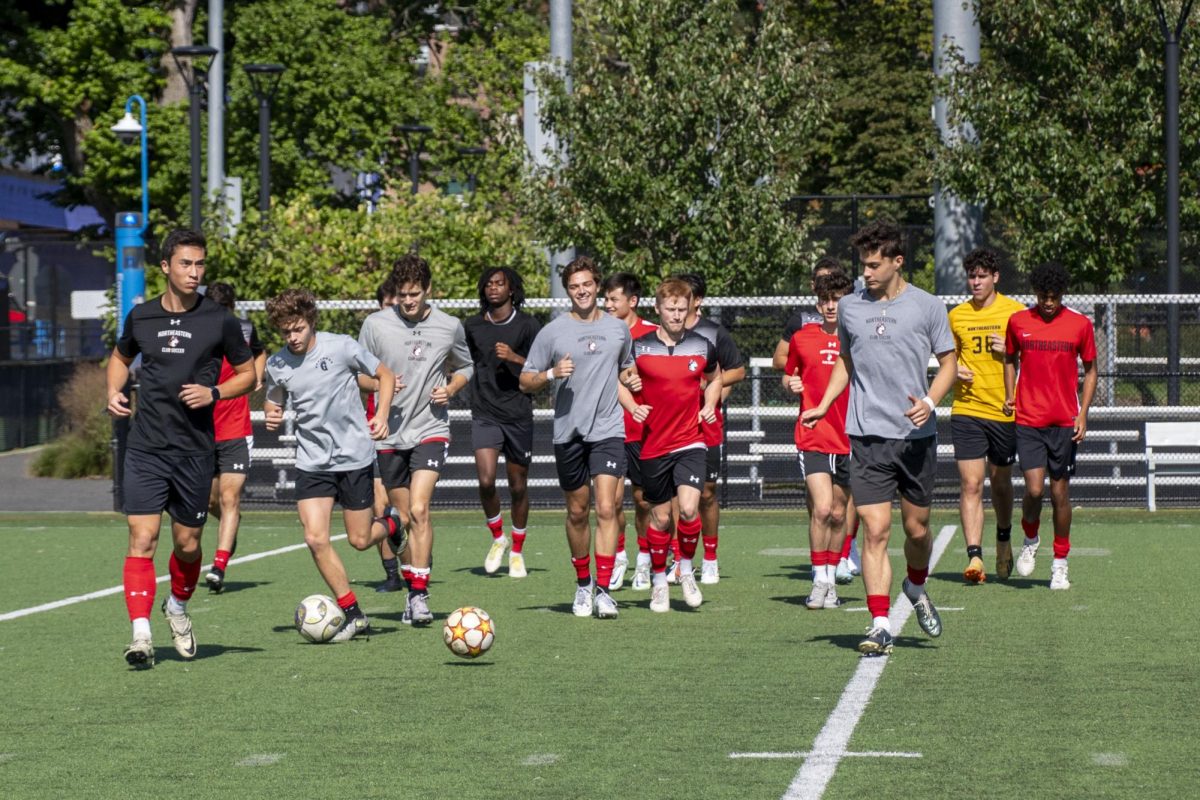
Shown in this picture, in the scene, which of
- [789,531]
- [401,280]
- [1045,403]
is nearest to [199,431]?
[401,280]

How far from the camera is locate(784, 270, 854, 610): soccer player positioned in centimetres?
1258

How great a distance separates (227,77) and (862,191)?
15489 millimetres

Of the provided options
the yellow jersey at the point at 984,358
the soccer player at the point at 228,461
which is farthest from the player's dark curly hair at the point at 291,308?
the yellow jersey at the point at 984,358

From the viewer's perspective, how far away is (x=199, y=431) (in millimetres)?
10172

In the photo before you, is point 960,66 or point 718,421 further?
point 960,66

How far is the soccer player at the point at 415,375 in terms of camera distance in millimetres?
12234

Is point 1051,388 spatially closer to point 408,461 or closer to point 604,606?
point 604,606

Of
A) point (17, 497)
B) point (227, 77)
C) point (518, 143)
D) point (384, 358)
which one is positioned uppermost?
point (227, 77)

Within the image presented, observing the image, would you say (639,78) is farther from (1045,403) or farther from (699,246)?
(1045,403)

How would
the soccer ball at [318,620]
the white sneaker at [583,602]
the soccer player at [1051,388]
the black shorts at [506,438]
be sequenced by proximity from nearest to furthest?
the soccer ball at [318,620], the white sneaker at [583,602], the soccer player at [1051,388], the black shorts at [506,438]

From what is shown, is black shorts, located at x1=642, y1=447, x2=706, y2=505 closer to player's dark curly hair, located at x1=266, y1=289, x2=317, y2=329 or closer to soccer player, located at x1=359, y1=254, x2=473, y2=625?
soccer player, located at x1=359, y1=254, x2=473, y2=625

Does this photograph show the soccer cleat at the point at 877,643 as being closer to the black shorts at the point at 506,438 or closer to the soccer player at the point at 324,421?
the soccer player at the point at 324,421

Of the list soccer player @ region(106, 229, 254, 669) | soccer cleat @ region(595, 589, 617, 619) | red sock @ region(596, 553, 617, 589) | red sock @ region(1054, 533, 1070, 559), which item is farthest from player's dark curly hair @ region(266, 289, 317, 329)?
red sock @ region(1054, 533, 1070, 559)

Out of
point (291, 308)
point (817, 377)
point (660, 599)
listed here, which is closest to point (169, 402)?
point (291, 308)
